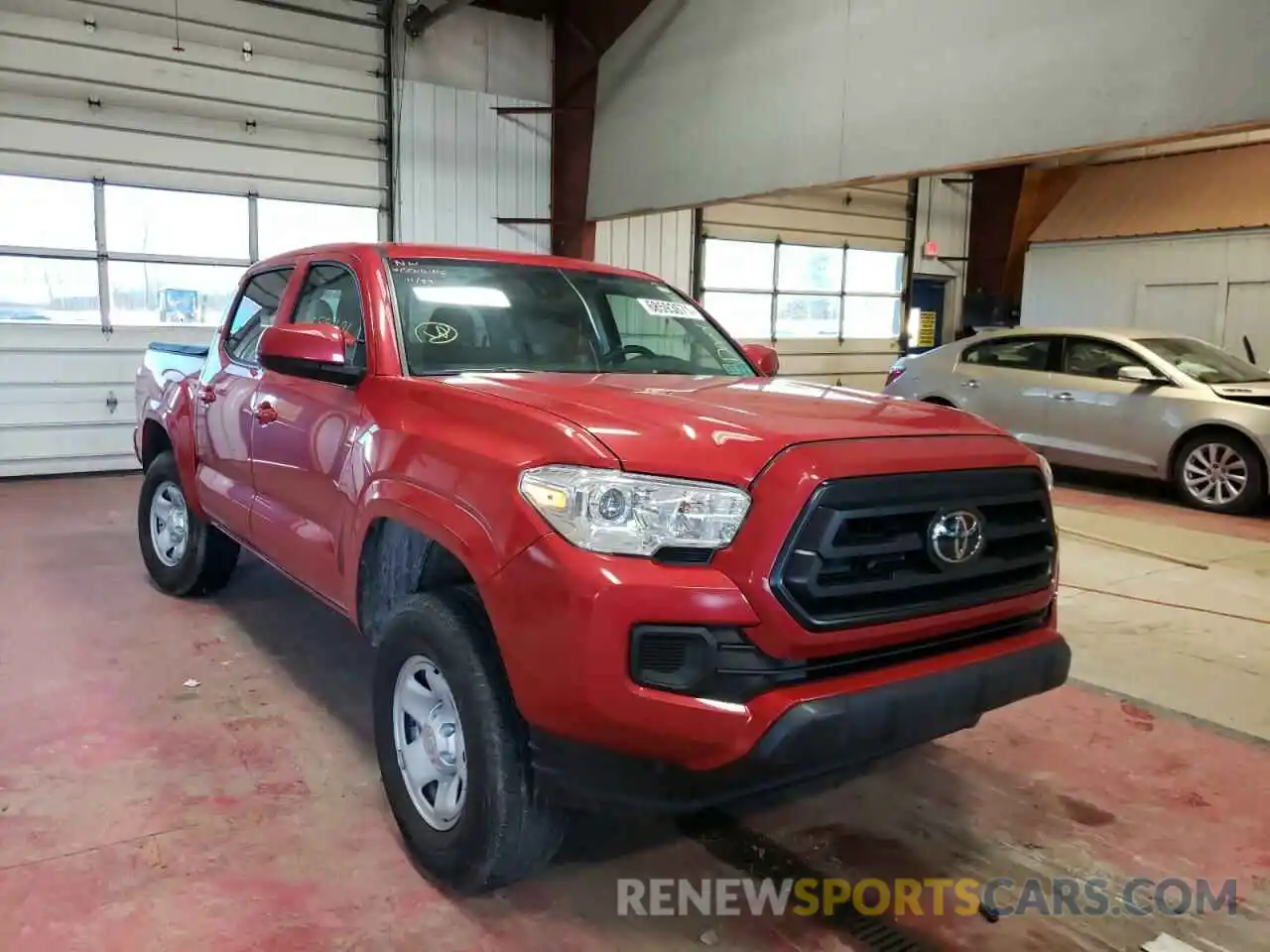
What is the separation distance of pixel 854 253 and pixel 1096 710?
12462 millimetres

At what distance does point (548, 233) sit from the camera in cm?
1141

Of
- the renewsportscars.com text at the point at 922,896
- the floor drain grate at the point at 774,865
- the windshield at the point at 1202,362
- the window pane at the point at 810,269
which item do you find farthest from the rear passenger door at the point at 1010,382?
Answer: the floor drain grate at the point at 774,865

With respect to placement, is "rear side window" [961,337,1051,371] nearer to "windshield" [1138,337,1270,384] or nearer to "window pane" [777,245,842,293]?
"windshield" [1138,337,1270,384]

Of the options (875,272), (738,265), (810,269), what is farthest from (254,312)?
(875,272)

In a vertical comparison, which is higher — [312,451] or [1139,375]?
[1139,375]

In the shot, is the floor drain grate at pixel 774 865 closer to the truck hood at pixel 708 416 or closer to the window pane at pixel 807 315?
the truck hood at pixel 708 416

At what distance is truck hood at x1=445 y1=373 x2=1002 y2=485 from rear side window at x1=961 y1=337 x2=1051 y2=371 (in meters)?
6.82

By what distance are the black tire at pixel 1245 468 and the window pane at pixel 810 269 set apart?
7.26m

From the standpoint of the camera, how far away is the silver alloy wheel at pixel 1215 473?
7519mm

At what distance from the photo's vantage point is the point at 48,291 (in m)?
8.69

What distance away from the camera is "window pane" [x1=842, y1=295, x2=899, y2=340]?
1521 cm

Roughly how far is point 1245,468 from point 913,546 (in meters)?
6.82

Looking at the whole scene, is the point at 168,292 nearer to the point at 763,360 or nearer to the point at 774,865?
the point at 763,360

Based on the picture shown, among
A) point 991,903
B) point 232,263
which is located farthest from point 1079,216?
point 991,903
